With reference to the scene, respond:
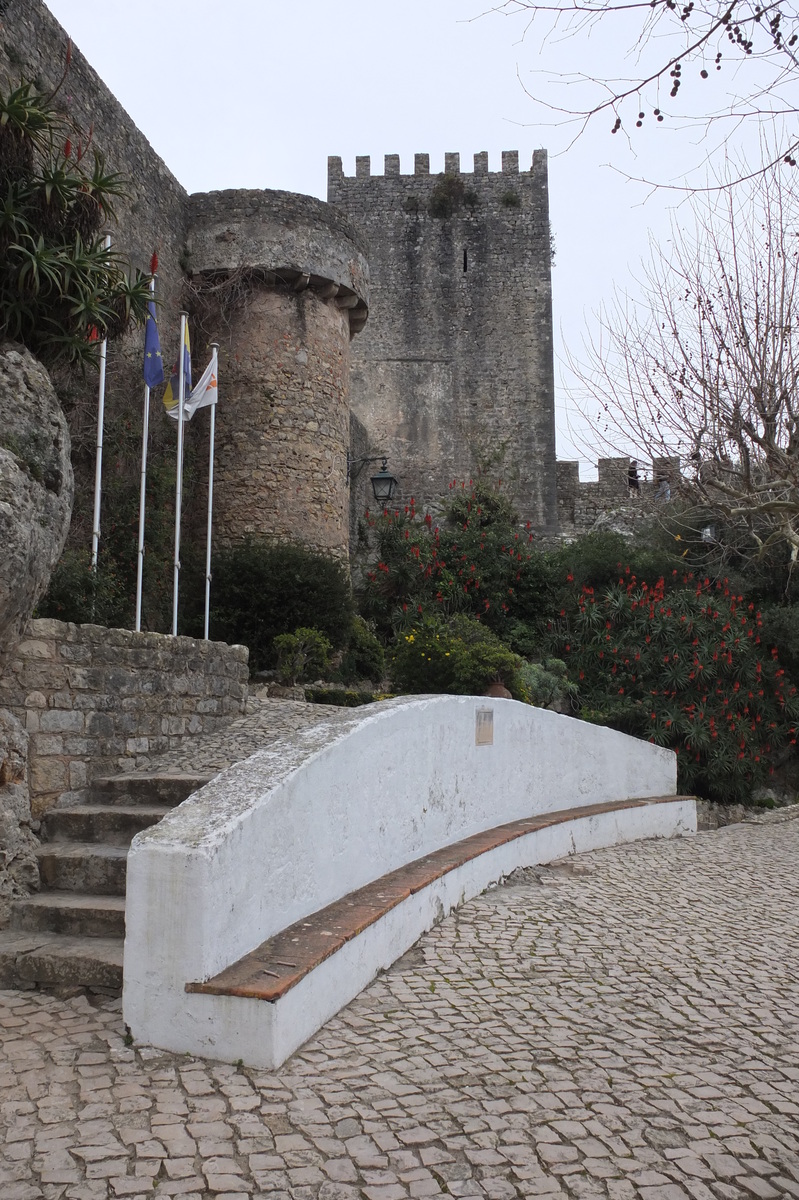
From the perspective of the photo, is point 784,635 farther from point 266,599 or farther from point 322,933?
point 322,933

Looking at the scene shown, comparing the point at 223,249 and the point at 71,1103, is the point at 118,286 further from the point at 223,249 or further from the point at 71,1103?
the point at 223,249

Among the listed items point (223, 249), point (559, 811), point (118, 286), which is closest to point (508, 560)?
point (223, 249)

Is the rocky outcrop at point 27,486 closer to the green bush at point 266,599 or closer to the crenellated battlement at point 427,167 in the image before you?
the green bush at point 266,599

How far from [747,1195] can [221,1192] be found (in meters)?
1.34

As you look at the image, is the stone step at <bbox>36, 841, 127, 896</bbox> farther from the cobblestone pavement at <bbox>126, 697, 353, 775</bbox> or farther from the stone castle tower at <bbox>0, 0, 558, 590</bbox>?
the stone castle tower at <bbox>0, 0, 558, 590</bbox>

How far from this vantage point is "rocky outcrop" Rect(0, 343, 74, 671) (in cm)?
402

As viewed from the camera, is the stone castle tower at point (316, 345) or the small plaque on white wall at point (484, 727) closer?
the small plaque on white wall at point (484, 727)

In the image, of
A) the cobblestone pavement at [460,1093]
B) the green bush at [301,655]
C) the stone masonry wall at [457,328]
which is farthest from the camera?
the stone masonry wall at [457,328]

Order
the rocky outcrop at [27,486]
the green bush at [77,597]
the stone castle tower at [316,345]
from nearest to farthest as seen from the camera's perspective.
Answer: the rocky outcrop at [27,486] < the green bush at [77,597] < the stone castle tower at [316,345]

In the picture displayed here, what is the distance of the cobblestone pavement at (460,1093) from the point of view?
246 cm

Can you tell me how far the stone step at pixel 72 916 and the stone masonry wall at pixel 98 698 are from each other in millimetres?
664

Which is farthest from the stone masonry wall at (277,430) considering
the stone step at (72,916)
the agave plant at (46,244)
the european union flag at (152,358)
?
the stone step at (72,916)

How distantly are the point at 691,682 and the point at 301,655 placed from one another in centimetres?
475

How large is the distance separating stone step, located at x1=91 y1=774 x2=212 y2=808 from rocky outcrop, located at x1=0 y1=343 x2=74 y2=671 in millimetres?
946
